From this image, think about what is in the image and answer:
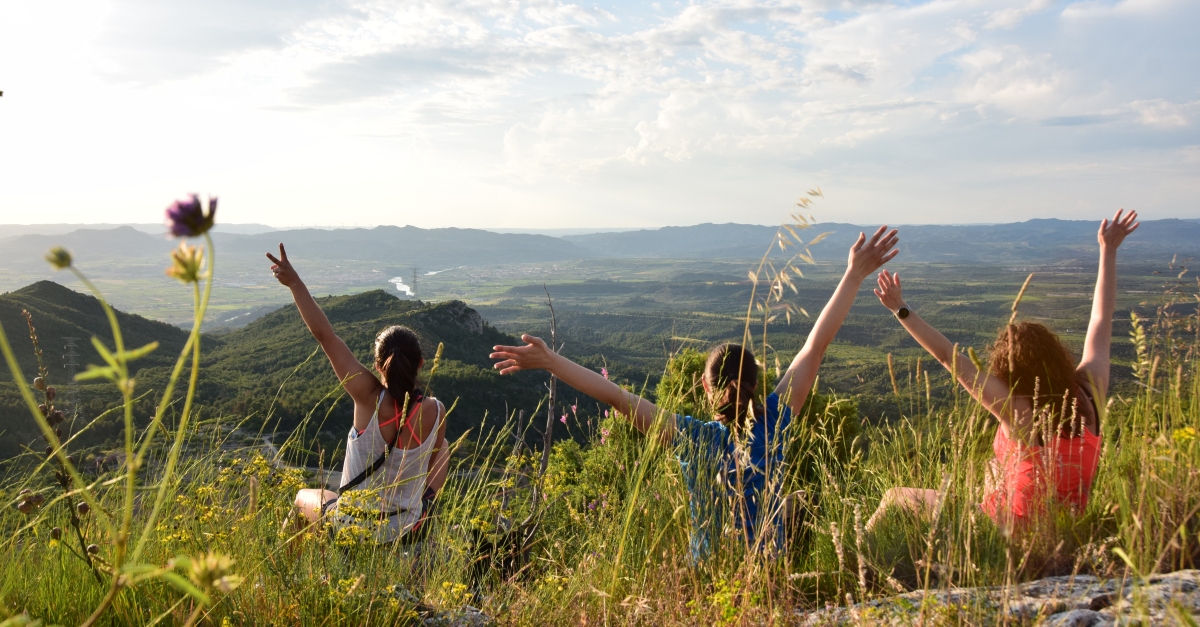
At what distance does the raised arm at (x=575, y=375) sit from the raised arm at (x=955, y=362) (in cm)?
105

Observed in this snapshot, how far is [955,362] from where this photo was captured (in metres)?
2.44

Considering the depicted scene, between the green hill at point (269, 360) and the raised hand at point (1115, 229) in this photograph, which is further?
the green hill at point (269, 360)

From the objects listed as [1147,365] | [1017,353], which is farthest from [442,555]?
[1147,365]

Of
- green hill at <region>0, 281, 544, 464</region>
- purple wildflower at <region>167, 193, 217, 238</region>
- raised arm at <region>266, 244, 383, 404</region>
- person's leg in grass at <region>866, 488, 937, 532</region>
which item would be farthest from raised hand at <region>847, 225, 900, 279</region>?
green hill at <region>0, 281, 544, 464</region>

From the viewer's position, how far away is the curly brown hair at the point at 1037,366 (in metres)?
2.68

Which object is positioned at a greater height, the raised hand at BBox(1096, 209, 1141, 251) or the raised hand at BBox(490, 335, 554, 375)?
the raised hand at BBox(1096, 209, 1141, 251)

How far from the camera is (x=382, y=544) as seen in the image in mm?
2014

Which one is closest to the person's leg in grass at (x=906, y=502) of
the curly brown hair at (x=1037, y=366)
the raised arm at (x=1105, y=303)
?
the curly brown hair at (x=1037, y=366)

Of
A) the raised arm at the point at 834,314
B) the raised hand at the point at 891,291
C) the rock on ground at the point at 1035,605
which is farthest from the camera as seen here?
the raised hand at the point at 891,291

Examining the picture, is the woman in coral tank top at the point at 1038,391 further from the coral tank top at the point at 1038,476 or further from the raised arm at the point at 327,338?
the raised arm at the point at 327,338

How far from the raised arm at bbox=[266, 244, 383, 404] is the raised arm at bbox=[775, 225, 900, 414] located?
177 cm

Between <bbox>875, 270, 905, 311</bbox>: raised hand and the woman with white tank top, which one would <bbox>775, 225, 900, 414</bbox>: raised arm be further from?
the woman with white tank top

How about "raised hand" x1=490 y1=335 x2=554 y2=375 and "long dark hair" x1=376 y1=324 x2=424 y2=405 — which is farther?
"long dark hair" x1=376 y1=324 x2=424 y2=405

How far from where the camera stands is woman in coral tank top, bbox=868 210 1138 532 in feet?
7.41
